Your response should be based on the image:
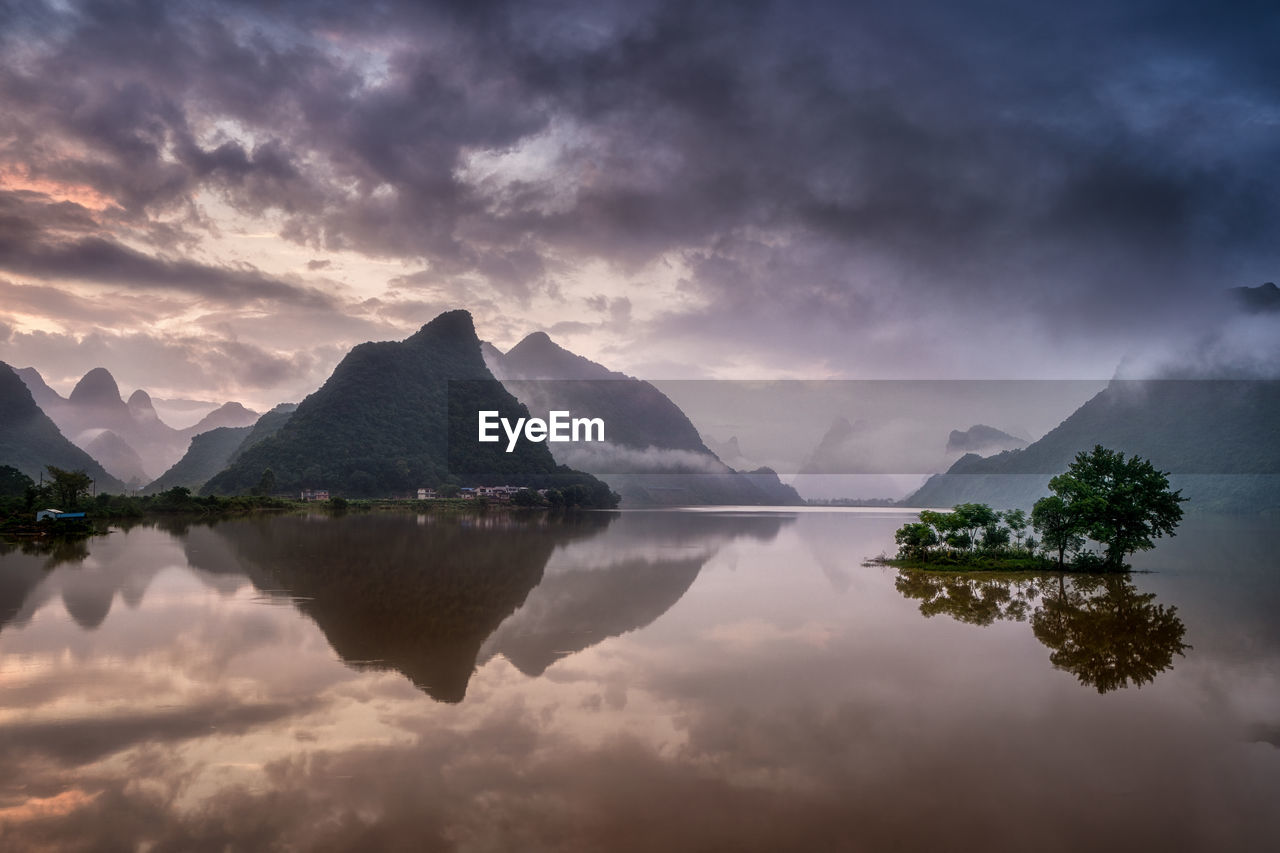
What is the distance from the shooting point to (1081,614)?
20.5m

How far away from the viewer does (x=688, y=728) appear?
1005cm

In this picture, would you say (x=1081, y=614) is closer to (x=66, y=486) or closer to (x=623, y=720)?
(x=623, y=720)

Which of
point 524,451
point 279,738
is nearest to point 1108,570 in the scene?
point 279,738

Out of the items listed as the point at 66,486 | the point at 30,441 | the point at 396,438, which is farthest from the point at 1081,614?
the point at 30,441

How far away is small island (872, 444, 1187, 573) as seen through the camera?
3056 cm

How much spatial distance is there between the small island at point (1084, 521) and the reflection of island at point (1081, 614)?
1.92m

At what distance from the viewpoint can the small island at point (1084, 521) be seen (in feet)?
100

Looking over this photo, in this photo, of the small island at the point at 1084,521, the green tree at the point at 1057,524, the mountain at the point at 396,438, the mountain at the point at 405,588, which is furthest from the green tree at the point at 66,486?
the green tree at the point at 1057,524

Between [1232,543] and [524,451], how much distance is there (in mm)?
114534

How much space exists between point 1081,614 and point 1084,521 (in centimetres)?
1224

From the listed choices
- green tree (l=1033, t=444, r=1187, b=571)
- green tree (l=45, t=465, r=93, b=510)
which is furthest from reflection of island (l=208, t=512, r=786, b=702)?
green tree (l=45, t=465, r=93, b=510)

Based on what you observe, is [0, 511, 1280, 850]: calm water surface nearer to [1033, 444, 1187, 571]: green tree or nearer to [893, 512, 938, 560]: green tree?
[1033, 444, 1187, 571]: green tree

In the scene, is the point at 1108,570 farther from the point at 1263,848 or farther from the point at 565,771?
the point at 565,771

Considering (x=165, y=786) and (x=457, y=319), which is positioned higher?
(x=457, y=319)
